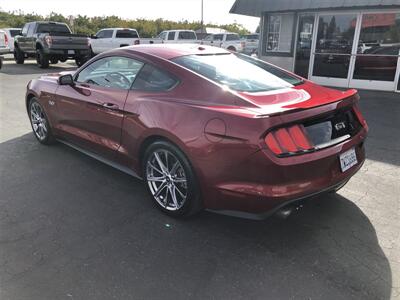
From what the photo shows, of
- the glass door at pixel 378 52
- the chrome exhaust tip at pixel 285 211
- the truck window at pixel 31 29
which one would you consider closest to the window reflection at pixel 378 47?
the glass door at pixel 378 52

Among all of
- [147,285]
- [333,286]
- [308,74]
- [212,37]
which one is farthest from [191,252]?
[212,37]

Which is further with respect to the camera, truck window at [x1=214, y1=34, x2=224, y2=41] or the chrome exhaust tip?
truck window at [x1=214, y1=34, x2=224, y2=41]

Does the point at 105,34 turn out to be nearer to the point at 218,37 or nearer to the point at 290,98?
the point at 218,37

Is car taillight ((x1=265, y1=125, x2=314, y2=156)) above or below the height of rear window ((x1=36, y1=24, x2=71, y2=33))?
below

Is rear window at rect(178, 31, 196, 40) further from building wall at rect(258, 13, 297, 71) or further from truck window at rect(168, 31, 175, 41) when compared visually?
building wall at rect(258, 13, 297, 71)

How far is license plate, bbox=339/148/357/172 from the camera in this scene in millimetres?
3057

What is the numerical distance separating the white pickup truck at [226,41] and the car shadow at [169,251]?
21701 mm

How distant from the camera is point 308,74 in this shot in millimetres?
12398

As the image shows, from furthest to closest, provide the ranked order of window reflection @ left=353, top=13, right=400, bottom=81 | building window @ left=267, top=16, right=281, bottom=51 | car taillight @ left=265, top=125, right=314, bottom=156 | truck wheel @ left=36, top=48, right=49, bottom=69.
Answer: truck wheel @ left=36, top=48, right=49, bottom=69
building window @ left=267, top=16, right=281, bottom=51
window reflection @ left=353, top=13, right=400, bottom=81
car taillight @ left=265, top=125, right=314, bottom=156

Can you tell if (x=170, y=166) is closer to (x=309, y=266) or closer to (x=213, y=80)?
(x=213, y=80)

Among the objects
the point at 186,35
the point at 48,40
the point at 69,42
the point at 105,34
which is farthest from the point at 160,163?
the point at 186,35

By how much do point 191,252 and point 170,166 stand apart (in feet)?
2.73

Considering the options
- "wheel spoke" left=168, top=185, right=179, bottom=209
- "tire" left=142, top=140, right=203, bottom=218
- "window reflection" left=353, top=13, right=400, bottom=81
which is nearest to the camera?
"tire" left=142, top=140, right=203, bottom=218

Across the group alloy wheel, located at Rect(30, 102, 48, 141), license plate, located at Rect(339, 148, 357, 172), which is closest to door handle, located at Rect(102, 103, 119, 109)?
alloy wheel, located at Rect(30, 102, 48, 141)
